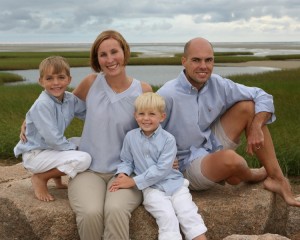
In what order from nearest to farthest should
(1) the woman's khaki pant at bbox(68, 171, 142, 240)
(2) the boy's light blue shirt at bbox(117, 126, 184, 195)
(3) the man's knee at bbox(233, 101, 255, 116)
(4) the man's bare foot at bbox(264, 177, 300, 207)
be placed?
(1) the woman's khaki pant at bbox(68, 171, 142, 240), (2) the boy's light blue shirt at bbox(117, 126, 184, 195), (3) the man's knee at bbox(233, 101, 255, 116), (4) the man's bare foot at bbox(264, 177, 300, 207)

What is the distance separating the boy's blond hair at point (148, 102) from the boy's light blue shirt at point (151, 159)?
174 mm

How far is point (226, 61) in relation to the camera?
1671 inches

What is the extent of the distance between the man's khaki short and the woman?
0.50 meters

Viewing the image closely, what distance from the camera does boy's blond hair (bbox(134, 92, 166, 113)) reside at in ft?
12.2

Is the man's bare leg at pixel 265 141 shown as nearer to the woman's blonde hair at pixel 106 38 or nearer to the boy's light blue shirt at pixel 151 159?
the boy's light blue shirt at pixel 151 159

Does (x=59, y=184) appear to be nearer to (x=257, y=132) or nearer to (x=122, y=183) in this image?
(x=122, y=183)

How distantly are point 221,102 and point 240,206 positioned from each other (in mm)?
850

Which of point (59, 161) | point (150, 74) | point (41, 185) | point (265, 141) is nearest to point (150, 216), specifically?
point (59, 161)

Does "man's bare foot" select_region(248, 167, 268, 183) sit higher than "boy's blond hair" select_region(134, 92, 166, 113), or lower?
lower

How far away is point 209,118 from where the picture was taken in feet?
13.8

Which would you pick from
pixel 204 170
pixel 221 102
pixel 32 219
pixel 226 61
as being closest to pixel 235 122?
pixel 221 102

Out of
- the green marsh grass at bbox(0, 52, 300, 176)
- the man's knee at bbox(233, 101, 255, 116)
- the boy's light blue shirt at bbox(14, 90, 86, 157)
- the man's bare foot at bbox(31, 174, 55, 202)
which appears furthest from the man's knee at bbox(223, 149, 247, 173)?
the green marsh grass at bbox(0, 52, 300, 176)

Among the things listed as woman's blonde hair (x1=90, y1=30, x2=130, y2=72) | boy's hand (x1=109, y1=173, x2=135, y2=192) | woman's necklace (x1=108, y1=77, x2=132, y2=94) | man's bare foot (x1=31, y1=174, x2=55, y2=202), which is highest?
woman's blonde hair (x1=90, y1=30, x2=130, y2=72)

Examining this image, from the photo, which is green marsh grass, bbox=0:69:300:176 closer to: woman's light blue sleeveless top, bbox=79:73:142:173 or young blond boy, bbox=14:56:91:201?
woman's light blue sleeveless top, bbox=79:73:142:173
